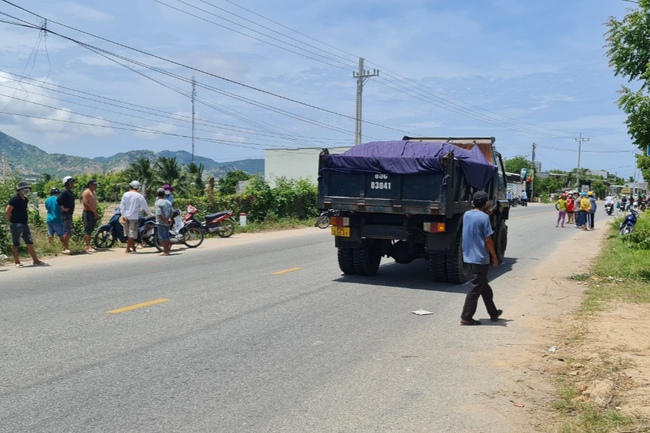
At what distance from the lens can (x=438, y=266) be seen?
1123 cm

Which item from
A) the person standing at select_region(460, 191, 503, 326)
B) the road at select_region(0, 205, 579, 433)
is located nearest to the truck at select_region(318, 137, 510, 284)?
the road at select_region(0, 205, 579, 433)

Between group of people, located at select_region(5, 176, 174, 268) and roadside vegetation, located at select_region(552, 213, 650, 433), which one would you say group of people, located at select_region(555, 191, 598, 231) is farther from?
group of people, located at select_region(5, 176, 174, 268)

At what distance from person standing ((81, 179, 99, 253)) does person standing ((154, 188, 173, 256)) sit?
159 centimetres

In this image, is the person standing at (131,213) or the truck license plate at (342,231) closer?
the truck license plate at (342,231)

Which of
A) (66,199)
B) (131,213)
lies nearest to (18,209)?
(66,199)

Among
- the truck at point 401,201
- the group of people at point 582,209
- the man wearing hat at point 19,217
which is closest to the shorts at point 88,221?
the man wearing hat at point 19,217

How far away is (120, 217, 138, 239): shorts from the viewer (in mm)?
15812

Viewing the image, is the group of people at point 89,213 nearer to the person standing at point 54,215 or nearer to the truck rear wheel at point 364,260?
the person standing at point 54,215

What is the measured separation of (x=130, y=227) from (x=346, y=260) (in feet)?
21.8

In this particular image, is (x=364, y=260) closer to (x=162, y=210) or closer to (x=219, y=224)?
(x=162, y=210)

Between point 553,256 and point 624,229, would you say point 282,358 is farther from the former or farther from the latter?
point 624,229

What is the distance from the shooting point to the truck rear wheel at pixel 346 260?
1190 cm

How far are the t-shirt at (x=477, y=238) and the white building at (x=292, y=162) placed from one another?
171 ft

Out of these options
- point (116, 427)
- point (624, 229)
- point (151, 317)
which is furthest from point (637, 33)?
point (624, 229)
